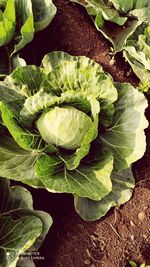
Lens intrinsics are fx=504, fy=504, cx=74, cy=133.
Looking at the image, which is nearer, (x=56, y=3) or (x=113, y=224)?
(x=113, y=224)

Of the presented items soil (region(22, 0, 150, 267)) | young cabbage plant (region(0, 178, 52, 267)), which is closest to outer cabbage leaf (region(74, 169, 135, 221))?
soil (region(22, 0, 150, 267))

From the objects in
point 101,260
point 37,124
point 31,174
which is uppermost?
point 37,124

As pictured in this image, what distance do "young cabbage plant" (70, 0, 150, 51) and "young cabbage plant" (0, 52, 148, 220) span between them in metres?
0.50

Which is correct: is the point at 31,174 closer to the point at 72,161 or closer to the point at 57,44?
the point at 72,161

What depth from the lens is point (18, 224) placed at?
2.36 meters

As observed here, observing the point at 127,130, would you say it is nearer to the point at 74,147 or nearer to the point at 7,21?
the point at 74,147

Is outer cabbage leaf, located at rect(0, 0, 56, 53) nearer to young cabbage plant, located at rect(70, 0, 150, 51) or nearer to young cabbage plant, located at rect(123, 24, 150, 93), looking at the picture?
young cabbage plant, located at rect(70, 0, 150, 51)

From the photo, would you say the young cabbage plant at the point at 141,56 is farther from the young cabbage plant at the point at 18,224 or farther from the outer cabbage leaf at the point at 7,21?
the young cabbage plant at the point at 18,224

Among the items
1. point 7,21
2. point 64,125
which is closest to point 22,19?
point 7,21

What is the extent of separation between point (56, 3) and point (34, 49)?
35cm

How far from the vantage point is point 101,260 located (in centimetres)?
253

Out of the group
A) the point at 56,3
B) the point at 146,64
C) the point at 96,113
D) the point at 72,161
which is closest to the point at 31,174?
the point at 72,161

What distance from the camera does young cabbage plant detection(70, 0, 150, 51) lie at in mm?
2863

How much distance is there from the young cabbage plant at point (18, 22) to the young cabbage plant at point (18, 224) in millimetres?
743
